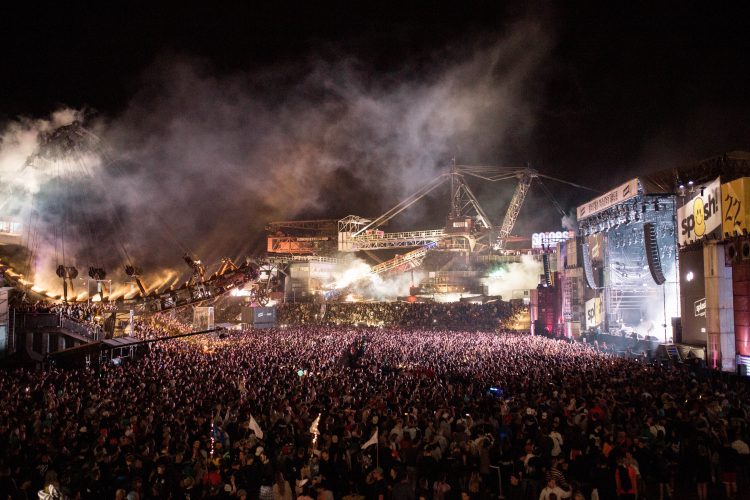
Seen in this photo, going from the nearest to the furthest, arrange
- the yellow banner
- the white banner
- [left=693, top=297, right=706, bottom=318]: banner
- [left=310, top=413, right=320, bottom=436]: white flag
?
[left=310, top=413, right=320, bottom=436]: white flag < the yellow banner < [left=693, top=297, right=706, bottom=318]: banner < the white banner

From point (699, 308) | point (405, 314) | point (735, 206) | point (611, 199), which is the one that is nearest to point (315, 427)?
point (735, 206)

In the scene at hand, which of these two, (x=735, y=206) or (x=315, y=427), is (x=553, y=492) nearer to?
(x=315, y=427)

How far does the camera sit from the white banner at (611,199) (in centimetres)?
2720

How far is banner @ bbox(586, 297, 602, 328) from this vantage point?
106 ft

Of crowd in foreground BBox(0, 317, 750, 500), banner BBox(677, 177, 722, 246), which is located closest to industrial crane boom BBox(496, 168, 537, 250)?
banner BBox(677, 177, 722, 246)

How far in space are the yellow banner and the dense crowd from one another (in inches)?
876

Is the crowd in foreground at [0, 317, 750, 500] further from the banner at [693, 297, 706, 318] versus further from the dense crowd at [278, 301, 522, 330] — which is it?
the dense crowd at [278, 301, 522, 330]

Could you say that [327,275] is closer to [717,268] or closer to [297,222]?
[297,222]

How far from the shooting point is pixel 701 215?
21.0 m

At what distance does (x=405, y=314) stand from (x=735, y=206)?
93.3 feet

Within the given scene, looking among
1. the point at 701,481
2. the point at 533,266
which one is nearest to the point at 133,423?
the point at 701,481

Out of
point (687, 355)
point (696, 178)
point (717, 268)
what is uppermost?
point (696, 178)

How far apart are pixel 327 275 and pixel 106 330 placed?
3253cm

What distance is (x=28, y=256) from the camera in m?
31.5
